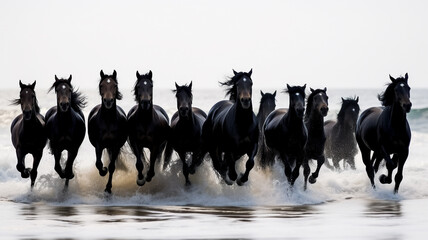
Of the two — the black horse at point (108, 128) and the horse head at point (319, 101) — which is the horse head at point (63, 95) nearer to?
the black horse at point (108, 128)

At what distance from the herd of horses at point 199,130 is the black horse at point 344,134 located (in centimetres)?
293

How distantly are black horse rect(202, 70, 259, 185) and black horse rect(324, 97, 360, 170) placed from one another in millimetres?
4448

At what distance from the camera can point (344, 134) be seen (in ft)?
70.3


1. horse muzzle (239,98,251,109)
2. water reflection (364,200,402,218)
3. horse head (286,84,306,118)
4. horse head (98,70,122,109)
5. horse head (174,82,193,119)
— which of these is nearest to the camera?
water reflection (364,200,402,218)

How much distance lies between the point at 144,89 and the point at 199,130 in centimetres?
180

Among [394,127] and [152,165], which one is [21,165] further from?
[394,127]

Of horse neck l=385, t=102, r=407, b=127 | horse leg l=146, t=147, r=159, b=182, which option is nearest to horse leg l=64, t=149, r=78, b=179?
horse leg l=146, t=147, r=159, b=182

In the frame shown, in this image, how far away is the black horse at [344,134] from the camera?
21062mm

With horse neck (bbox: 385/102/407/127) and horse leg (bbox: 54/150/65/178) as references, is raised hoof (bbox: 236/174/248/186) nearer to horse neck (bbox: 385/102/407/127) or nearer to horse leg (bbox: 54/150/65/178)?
horse neck (bbox: 385/102/407/127)

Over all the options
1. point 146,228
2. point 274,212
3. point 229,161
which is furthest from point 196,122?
point 146,228

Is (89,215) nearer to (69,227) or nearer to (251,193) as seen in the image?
(69,227)

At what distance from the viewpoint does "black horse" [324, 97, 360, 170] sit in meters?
21.1

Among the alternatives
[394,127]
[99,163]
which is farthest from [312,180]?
[99,163]

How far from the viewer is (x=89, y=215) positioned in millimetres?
13617
